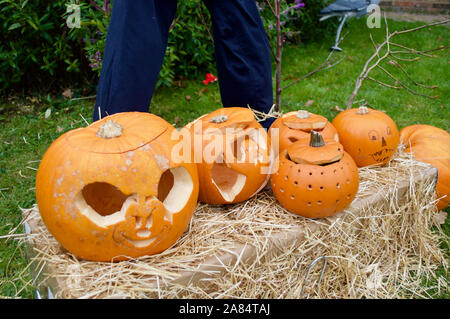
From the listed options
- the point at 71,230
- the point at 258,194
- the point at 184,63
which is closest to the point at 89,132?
the point at 71,230

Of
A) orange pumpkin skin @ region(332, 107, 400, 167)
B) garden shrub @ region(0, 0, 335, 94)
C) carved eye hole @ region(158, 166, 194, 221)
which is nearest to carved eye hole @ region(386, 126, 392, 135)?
orange pumpkin skin @ region(332, 107, 400, 167)

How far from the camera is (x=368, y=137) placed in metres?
2.27

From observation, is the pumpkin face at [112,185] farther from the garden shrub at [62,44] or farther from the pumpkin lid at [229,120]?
the garden shrub at [62,44]

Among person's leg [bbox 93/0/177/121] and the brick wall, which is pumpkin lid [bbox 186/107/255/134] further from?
the brick wall

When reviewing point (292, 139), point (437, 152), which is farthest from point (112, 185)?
point (437, 152)

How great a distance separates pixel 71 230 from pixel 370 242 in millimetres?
1528

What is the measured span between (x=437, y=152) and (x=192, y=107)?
A: 2.52 m

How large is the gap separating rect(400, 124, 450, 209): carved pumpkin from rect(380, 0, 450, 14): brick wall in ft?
20.2

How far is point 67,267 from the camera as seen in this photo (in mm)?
1597

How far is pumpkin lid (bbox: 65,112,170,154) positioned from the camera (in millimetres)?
1558

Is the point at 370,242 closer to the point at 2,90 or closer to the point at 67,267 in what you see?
the point at 67,267

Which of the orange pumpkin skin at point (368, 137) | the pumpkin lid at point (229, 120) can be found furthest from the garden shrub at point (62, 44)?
the pumpkin lid at point (229, 120)

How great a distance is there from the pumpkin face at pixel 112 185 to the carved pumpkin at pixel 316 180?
0.52 metres

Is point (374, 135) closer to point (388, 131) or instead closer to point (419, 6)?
point (388, 131)
